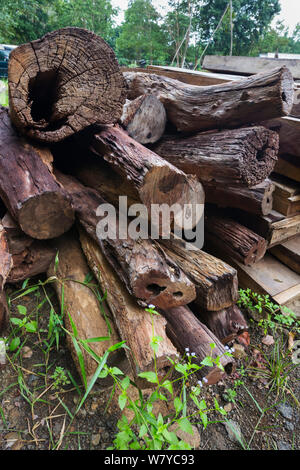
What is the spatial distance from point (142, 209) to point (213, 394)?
1206mm

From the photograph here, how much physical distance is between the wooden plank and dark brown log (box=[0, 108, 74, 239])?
3.55 m

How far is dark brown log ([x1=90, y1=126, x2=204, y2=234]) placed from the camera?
169 centimetres

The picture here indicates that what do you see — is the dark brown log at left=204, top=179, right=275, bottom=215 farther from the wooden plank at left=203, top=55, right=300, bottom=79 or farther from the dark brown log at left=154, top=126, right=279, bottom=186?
the wooden plank at left=203, top=55, right=300, bottom=79

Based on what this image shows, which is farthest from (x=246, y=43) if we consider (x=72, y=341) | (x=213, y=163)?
(x=72, y=341)

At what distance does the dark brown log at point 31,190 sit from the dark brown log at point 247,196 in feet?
3.75

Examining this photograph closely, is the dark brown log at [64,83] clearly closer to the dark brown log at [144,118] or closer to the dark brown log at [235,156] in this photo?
the dark brown log at [144,118]

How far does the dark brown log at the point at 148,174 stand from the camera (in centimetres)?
169

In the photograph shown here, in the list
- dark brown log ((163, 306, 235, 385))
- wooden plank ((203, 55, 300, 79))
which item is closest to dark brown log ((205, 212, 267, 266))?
dark brown log ((163, 306, 235, 385))

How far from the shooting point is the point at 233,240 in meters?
2.33

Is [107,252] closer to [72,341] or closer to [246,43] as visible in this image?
[72,341]

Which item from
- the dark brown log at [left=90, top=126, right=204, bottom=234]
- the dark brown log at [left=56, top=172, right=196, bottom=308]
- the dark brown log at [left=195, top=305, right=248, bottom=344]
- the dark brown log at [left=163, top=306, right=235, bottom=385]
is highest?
the dark brown log at [left=90, top=126, right=204, bottom=234]

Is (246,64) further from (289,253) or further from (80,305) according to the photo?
(80,305)

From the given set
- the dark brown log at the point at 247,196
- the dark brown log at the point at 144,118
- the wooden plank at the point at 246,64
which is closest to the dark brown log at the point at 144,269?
the dark brown log at the point at 247,196

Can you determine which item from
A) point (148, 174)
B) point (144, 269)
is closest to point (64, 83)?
point (148, 174)
